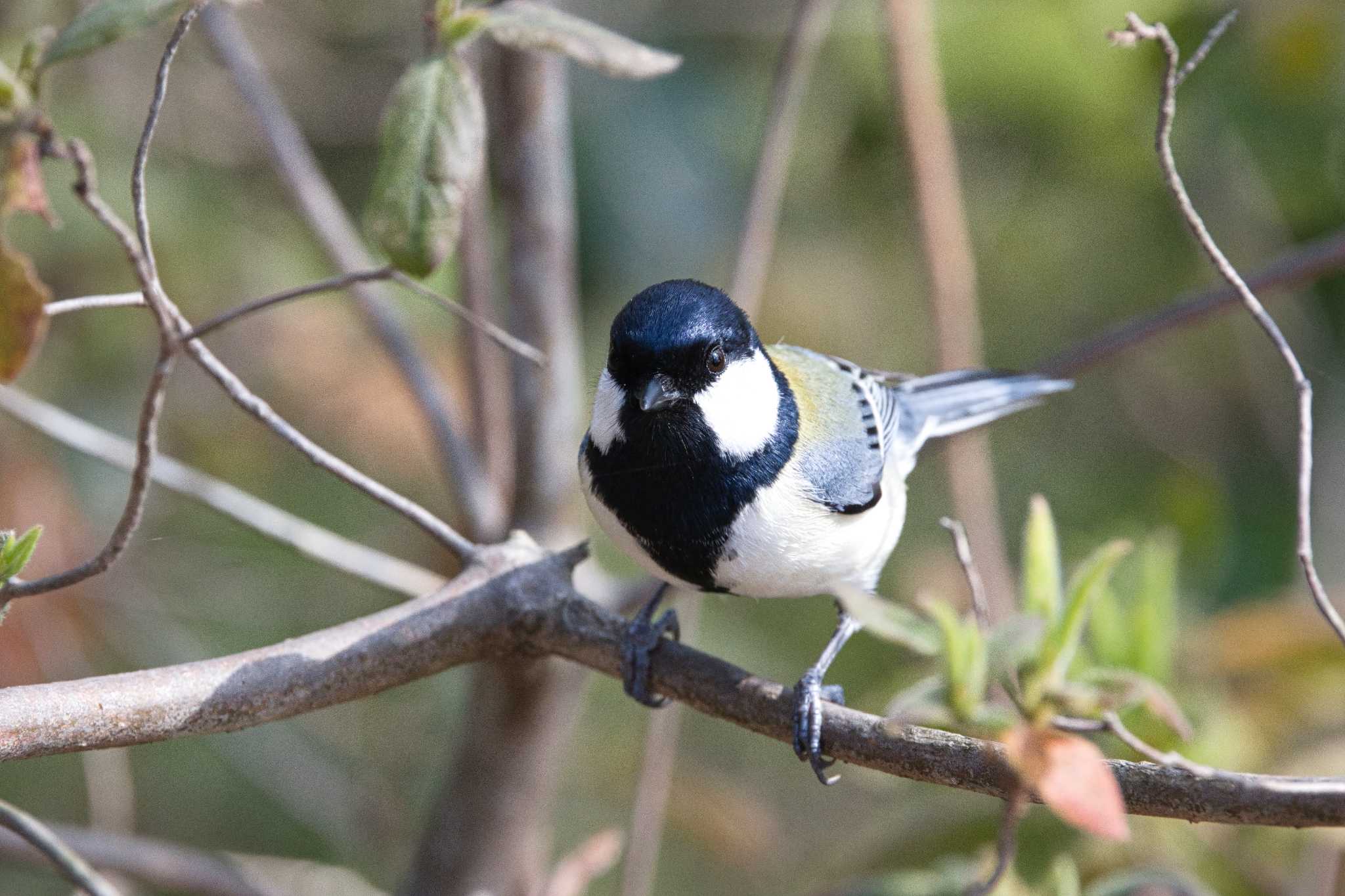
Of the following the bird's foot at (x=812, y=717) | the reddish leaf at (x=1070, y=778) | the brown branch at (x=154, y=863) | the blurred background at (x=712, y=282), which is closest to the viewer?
the reddish leaf at (x=1070, y=778)

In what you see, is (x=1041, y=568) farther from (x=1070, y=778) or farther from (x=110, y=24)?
(x=110, y=24)

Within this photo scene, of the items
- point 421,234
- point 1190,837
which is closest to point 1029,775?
point 421,234

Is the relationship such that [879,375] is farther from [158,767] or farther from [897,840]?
[158,767]

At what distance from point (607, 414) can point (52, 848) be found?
79cm

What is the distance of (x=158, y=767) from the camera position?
10.4 ft

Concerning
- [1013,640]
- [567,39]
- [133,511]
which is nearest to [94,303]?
[133,511]

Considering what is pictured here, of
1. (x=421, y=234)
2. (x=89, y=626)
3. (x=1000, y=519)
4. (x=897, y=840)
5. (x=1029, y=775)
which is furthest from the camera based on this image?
(x=1000, y=519)

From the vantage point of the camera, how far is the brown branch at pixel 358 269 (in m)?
2.13

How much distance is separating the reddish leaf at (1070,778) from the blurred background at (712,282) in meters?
1.54

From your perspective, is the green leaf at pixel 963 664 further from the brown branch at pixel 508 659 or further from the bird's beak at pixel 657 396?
the bird's beak at pixel 657 396

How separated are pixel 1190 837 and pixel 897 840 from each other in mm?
431

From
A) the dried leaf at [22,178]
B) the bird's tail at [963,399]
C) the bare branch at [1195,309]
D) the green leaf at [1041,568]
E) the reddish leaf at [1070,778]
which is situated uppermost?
the bird's tail at [963,399]

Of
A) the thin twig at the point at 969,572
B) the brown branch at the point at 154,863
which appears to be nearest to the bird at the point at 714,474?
the thin twig at the point at 969,572

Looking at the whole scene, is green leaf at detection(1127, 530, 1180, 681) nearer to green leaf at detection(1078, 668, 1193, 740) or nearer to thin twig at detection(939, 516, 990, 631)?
thin twig at detection(939, 516, 990, 631)
